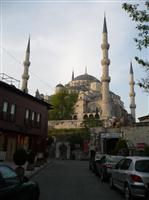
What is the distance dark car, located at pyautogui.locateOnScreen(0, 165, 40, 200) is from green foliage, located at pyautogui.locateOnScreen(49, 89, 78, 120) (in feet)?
250

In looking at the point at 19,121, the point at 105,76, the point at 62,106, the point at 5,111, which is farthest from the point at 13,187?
the point at 62,106

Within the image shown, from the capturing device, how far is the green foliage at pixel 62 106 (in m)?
84.3

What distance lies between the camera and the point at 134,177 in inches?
390

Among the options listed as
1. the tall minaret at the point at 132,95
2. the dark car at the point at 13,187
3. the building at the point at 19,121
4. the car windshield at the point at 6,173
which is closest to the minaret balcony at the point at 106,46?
the tall minaret at the point at 132,95

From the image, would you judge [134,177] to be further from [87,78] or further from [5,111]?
[87,78]

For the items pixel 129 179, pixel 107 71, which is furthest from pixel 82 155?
pixel 129 179

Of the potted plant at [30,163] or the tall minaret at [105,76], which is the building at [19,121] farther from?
the tall minaret at [105,76]

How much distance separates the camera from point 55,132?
66.4 metres

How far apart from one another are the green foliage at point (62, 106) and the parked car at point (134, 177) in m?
72.8

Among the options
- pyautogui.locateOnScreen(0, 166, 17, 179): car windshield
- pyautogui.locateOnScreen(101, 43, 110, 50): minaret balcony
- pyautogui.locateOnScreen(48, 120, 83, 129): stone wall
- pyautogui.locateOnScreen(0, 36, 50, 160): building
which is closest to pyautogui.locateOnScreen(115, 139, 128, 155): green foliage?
pyautogui.locateOnScreen(0, 36, 50, 160): building

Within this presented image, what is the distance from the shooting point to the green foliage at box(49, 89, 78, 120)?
84.3m

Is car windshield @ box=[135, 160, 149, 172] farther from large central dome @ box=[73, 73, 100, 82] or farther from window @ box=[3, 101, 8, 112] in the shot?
large central dome @ box=[73, 73, 100, 82]

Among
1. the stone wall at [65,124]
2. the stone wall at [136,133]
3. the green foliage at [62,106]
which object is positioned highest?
the green foliage at [62,106]

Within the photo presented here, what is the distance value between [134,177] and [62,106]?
75.3m
